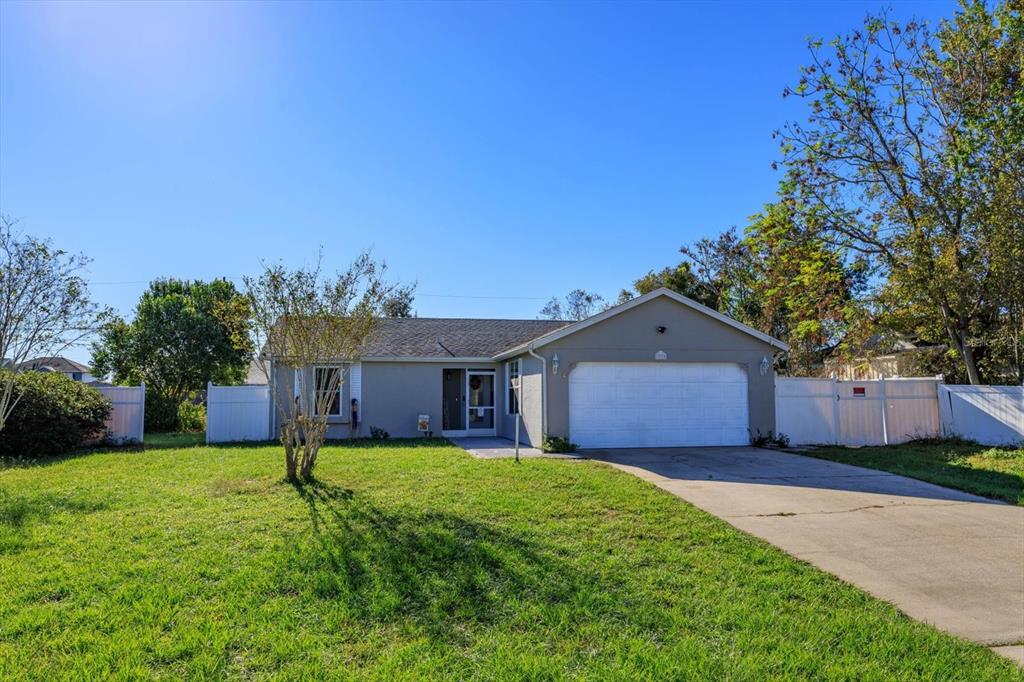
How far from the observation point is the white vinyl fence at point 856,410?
1518cm

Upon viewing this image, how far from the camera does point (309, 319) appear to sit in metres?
9.37

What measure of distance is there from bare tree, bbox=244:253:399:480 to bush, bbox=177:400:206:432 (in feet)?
44.9

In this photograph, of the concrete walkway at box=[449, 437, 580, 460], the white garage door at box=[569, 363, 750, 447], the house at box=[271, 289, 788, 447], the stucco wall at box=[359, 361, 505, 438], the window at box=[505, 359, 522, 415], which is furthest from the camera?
the stucco wall at box=[359, 361, 505, 438]

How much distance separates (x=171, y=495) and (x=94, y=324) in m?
6.42

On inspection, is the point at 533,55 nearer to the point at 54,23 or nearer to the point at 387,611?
the point at 54,23

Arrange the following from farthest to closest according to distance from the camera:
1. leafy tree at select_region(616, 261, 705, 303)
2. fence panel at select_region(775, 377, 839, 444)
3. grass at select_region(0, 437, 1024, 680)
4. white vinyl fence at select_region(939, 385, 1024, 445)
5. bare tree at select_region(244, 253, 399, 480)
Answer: leafy tree at select_region(616, 261, 705, 303) → fence panel at select_region(775, 377, 839, 444) → white vinyl fence at select_region(939, 385, 1024, 445) → bare tree at select_region(244, 253, 399, 480) → grass at select_region(0, 437, 1024, 680)

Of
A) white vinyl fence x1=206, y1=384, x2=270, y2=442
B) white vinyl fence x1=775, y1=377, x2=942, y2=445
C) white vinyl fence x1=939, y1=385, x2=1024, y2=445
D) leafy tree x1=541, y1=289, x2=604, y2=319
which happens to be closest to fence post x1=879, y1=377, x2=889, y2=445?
white vinyl fence x1=775, y1=377, x2=942, y2=445

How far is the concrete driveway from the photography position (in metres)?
4.88

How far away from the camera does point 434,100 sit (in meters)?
12.1

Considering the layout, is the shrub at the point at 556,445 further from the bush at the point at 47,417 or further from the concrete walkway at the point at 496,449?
the bush at the point at 47,417

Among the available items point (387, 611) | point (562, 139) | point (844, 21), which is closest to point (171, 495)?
point (387, 611)

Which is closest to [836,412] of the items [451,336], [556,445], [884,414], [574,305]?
[884,414]

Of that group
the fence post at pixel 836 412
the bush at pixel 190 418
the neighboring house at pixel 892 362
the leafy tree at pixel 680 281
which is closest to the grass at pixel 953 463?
the fence post at pixel 836 412

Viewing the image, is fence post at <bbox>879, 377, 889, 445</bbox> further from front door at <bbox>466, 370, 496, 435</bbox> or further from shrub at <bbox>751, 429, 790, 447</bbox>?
front door at <bbox>466, 370, 496, 435</bbox>
